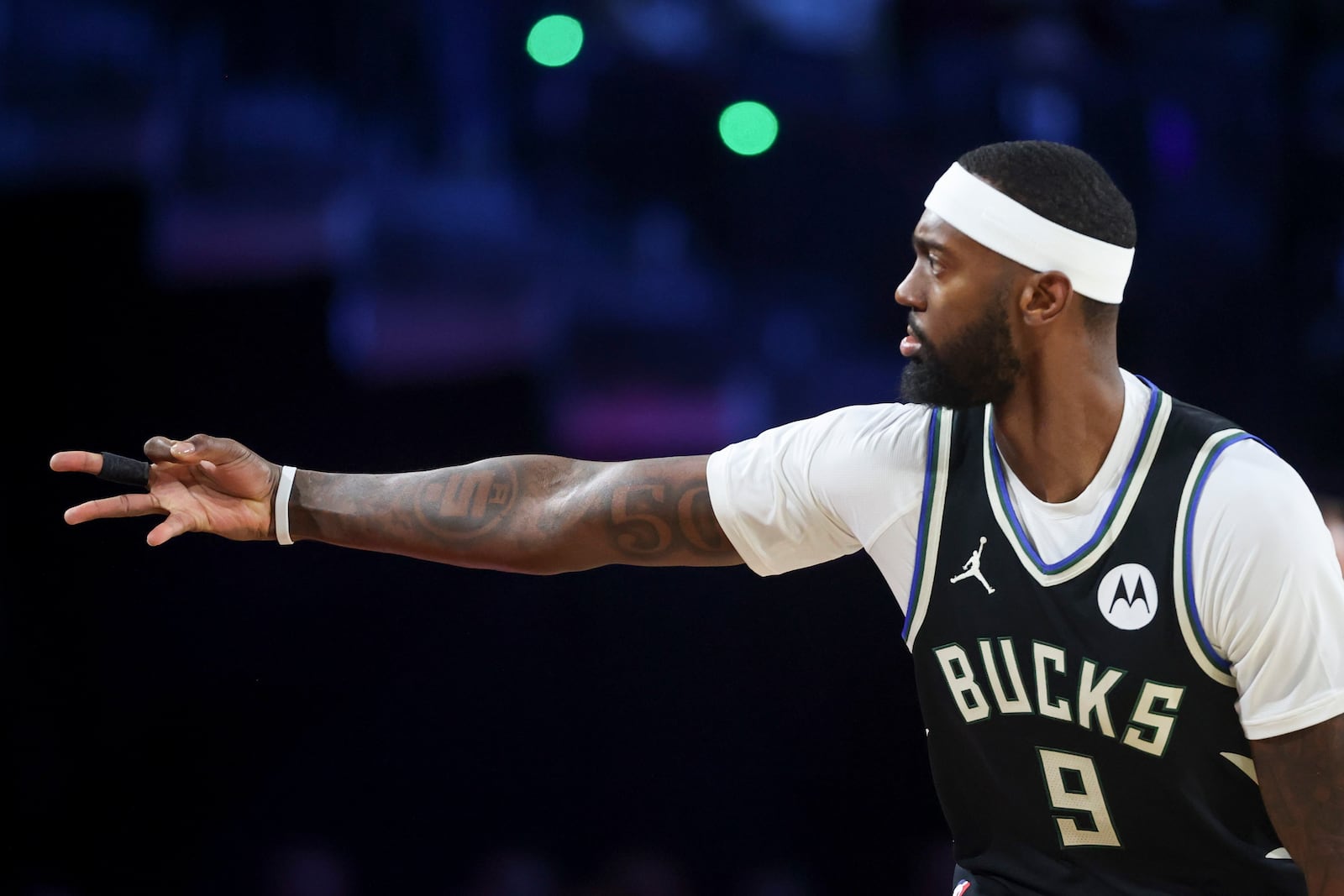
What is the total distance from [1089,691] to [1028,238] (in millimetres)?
608

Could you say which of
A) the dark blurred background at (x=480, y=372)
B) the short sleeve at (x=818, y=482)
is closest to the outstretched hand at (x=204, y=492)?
the short sleeve at (x=818, y=482)

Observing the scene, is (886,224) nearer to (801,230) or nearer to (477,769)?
(801,230)

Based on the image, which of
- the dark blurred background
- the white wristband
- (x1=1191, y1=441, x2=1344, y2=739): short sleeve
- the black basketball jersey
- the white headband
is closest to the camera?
(x1=1191, y1=441, x2=1344, y2=739): short sleeve

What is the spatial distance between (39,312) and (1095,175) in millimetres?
2281

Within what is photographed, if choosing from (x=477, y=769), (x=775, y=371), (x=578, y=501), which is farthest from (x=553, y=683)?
(x=578, y=501)

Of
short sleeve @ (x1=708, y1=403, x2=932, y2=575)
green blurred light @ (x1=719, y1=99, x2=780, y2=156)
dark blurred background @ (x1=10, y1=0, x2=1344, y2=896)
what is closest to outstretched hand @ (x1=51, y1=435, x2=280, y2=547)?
short sleeve @ (x1=708, y1=403, x2=932, y2=575)

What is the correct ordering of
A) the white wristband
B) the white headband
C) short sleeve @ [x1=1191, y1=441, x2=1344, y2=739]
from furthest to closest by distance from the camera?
1. the white wristband
2. the white headband
3. short sleeve @ [x1=1191, y1=441, x2=1344, y2=739]

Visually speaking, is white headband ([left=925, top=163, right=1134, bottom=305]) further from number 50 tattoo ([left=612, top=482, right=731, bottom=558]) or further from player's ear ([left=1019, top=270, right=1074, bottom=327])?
number 50 tattoo ([left=612, top=482, right=731, bottom=558])

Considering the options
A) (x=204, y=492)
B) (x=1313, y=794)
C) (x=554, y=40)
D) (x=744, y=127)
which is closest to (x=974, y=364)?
(x=1313, y=794)

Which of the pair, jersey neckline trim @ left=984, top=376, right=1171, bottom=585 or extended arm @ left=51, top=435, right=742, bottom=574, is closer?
jersey neckline trim @ left=984, top=376, right=1171, bottom=585

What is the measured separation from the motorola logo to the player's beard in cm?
29

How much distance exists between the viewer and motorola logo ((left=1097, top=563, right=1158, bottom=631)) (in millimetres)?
1720

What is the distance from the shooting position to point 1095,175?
1.87 metres

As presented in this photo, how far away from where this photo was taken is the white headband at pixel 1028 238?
182 centimetres
